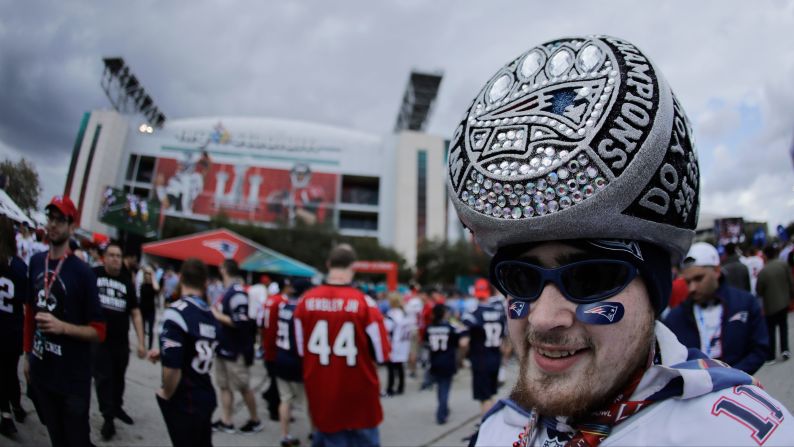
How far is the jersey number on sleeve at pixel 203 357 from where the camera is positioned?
352 centimetres

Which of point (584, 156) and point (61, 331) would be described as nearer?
point (584, 156)

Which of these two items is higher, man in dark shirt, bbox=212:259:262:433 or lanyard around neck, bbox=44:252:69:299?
lanyard around neck, bbox=44:252:69:299

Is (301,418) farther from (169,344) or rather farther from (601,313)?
(601,313)

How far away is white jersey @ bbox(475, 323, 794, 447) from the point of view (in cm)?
85

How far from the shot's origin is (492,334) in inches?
250

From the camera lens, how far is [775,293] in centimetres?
577

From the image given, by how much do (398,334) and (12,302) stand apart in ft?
19.4

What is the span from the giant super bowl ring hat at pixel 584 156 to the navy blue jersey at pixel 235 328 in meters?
5.07

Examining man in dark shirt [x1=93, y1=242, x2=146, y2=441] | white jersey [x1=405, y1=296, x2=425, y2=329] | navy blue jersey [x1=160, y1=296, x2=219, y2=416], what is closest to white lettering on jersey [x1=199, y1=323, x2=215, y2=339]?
navy blue jersey [x1=160, y1=296, x2=219, y2=416]

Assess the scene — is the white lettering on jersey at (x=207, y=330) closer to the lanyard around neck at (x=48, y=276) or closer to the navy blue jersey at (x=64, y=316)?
the navy blue jersey at (x=64, y=316)

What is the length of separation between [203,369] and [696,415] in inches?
134

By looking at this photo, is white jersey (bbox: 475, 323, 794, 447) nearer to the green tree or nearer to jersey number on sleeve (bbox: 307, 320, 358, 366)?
jersey number on sleeve (bbox: 307, 320, 358, 366)

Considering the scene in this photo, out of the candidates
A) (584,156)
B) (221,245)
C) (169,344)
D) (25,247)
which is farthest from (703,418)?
(221,245)

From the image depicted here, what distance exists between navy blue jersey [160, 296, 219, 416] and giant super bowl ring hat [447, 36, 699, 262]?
299 cm
